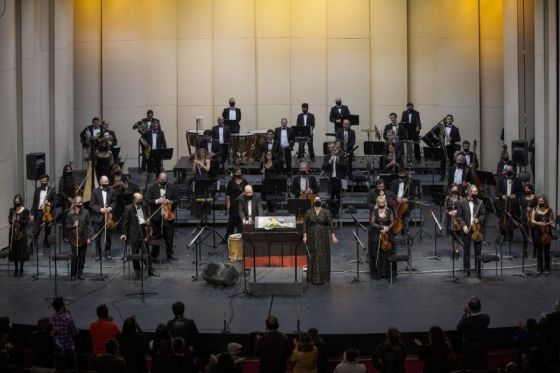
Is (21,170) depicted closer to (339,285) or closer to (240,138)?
(240,138)

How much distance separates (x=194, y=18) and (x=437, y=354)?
18.0 m

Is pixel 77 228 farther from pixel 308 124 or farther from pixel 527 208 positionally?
pixel 308 124

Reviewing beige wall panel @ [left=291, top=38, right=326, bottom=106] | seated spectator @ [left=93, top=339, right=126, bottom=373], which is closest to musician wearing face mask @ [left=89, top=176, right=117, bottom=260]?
seated spectator @ [left=93, top=339, right=126, bottom=373]

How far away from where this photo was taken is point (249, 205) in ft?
75.0

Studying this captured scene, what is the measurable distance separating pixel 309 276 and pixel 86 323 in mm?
4252

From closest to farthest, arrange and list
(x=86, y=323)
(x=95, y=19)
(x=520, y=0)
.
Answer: (x=86, y=323) < (x=520, y=0) < (x=95, y=19)

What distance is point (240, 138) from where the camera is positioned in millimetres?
28625

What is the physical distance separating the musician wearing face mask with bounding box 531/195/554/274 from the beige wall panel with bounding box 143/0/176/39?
41.4 feet

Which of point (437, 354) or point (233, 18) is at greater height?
point (233, 18)

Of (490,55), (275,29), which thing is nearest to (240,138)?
(275,29)

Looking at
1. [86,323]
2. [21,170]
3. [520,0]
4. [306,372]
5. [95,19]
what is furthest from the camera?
[95,19]

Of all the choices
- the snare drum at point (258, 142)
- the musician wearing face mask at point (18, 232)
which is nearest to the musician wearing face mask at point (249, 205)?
the musician wearing face mask at point (18, 232)

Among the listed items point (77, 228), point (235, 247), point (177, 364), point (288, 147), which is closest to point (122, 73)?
point (288, 147)

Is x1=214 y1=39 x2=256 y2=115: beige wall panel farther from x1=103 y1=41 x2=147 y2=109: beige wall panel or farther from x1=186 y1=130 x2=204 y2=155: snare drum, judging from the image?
x1=186 y1=130 x2=204 y2=155: snare drum
